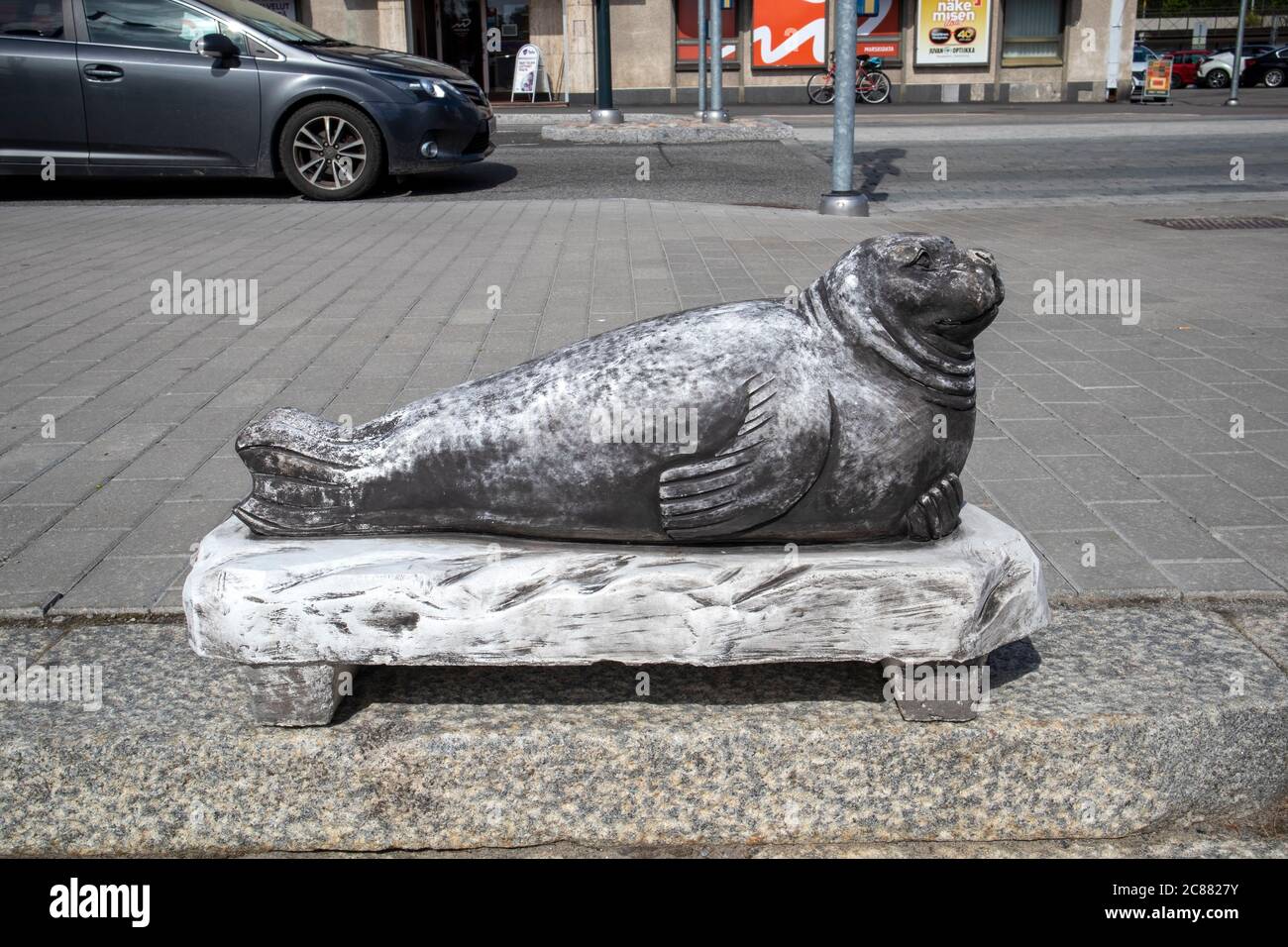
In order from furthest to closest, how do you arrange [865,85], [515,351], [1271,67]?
[1271,67], [865,85], [515,351]

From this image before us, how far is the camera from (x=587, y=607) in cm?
239

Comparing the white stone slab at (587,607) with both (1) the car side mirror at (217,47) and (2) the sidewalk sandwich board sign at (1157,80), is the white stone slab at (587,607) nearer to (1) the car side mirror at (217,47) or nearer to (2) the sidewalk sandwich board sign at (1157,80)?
(1) the car side mirror at (217,47)

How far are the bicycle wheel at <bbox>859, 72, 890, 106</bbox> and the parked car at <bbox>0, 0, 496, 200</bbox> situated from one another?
1666cm

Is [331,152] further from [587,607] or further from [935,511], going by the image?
[935,511]

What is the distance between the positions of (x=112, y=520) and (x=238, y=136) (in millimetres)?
7266

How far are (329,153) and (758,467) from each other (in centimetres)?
885

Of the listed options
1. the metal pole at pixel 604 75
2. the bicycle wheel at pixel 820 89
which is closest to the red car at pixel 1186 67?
the bicycle wheel at pixel 820 89

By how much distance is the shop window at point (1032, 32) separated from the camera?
1016 inches

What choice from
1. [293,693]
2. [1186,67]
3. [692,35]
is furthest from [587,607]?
[1186,67]

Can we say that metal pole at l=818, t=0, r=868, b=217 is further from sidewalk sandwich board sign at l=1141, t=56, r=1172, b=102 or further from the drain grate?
sidewalk sandwich board sign at l=1141, t=56, r=1172, b=102

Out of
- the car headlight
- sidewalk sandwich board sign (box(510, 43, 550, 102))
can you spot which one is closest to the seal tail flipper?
the car headlight

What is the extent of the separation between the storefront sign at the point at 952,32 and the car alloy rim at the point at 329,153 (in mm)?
18727

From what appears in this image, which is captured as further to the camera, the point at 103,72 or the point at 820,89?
the point at 820,89

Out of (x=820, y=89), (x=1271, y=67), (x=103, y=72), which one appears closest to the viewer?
(x=103, y=72)
